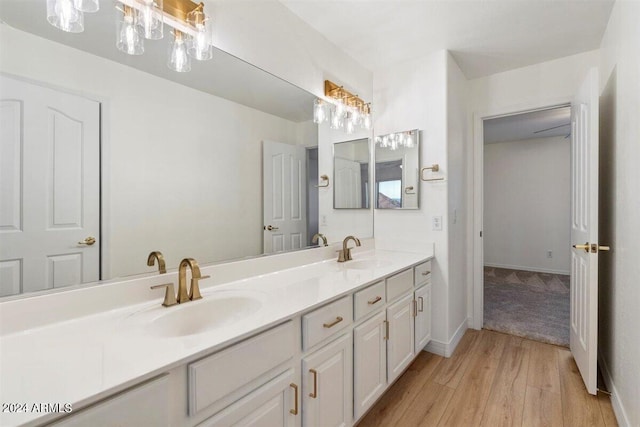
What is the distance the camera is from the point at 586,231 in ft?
6.21

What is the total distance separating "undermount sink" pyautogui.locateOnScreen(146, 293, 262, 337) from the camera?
1.08 m

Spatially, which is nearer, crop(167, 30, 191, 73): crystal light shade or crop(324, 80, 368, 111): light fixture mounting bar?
crop(167, 30, 191, 73): crystal light shade

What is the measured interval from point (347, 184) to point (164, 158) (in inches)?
59.7

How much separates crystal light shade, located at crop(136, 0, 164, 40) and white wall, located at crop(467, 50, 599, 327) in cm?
272

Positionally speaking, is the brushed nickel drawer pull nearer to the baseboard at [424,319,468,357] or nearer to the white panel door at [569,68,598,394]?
the baseboard at [424,319,468,357]

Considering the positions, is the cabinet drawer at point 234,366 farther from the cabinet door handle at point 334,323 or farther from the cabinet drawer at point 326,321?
the cabinet door handle at point 334,323

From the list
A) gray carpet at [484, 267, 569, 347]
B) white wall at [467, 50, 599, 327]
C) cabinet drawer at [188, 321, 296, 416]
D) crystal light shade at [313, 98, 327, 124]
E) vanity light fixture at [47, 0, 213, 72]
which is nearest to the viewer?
cabinet drawer at [188, 321, 296, 416]

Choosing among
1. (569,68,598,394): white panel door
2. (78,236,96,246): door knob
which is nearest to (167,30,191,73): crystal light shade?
(78,236,96,246): door knob

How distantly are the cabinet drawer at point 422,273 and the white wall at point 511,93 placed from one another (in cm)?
85

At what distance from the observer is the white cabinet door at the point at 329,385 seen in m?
1.19

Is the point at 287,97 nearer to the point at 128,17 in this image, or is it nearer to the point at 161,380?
the point at 128,17

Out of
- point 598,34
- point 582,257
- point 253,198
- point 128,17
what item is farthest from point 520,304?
point 128,17

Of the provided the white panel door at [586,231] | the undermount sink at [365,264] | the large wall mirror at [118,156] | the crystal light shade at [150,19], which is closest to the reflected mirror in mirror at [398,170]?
the undermount sink at [365,264]

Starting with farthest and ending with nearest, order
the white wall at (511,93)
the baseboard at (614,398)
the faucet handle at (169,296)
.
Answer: the white wall at (511,93), the baseboard at (614,398), the faucet handle at (169,296)
